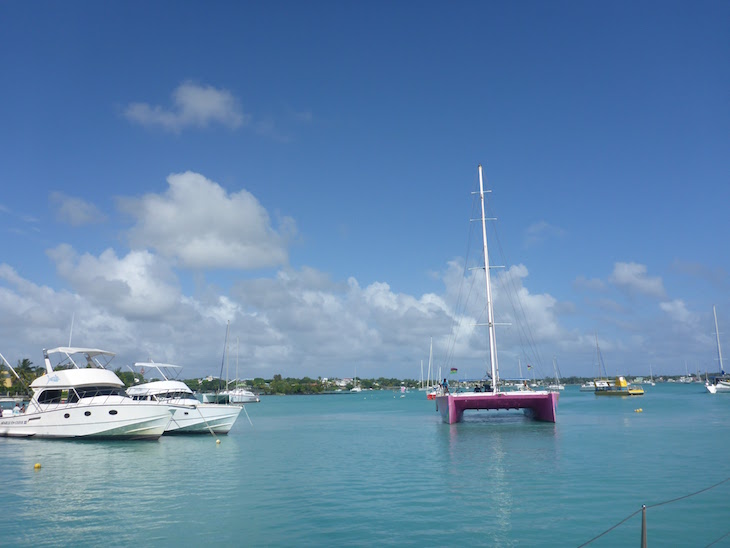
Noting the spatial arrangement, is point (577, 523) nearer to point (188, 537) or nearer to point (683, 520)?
point (683, 520)

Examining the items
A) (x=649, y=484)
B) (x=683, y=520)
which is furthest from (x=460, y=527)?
(x=649, y=484)

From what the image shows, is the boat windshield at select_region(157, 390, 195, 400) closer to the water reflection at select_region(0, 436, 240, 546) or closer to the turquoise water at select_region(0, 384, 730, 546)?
the turquoise water at select_region(0, 384, 730, 546)

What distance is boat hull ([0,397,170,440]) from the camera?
35.4 meters

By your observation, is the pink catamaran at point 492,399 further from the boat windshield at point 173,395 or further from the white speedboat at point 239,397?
the white speedboat at point 239,397

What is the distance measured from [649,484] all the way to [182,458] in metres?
21.5

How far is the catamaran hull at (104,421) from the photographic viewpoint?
3541cm

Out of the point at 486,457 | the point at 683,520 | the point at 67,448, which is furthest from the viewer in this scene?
the point at 67,448

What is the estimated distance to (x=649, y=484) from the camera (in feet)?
66.7

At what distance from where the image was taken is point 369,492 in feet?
65.4

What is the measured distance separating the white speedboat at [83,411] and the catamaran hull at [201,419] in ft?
10.9

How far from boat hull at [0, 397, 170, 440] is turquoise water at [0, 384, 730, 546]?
3.04ft

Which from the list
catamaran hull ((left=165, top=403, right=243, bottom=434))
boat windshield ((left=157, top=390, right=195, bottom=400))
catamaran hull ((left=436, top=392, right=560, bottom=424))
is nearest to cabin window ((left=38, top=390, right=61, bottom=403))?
boat windshield ((left=157, top=390, right=195, bottom=400))

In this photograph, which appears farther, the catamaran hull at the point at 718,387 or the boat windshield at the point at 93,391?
the catamaran hull at the point at 718,387

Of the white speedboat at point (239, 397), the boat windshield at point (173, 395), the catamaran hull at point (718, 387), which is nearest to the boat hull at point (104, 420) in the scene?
the boat windshield at point (173, 395)
